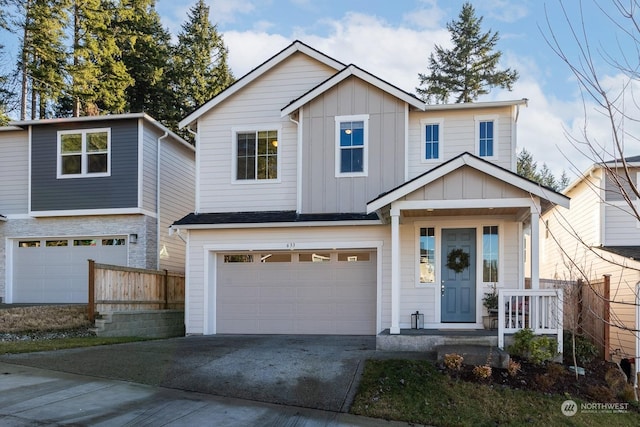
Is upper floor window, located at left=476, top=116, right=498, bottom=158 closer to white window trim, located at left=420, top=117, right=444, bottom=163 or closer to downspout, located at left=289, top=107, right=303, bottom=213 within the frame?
white window trim, located at left=420, top=117, right=444, bottom=163

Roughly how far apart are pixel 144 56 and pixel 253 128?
17.9 m

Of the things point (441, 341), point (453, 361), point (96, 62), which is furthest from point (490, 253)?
point (96, 62)

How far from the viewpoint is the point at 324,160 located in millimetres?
12523

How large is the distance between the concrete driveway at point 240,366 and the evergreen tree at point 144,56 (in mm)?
20002

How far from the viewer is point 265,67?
43.4 feet

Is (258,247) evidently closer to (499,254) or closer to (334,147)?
(334,147)

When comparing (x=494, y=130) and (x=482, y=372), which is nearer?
(x=482, y=372)

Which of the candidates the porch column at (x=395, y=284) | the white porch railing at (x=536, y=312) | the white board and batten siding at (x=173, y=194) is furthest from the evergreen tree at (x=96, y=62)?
the white porch railing at (x=536, y=312)

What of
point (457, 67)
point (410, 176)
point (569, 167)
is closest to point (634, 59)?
point (569, 167)

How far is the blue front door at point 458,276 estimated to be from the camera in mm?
11258

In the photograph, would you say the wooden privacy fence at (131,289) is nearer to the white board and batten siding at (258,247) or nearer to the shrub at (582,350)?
the white board and batten siding at (258,247)

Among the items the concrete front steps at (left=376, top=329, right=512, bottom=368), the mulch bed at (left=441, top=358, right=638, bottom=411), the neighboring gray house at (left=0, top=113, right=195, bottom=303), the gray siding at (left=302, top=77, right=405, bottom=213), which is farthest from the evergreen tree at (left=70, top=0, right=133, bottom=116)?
the mulch bed at (left=441, top=358, right=638, bottom=411)

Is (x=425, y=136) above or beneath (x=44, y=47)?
beneath

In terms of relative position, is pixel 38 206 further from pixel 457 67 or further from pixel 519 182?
pixel 457 67
